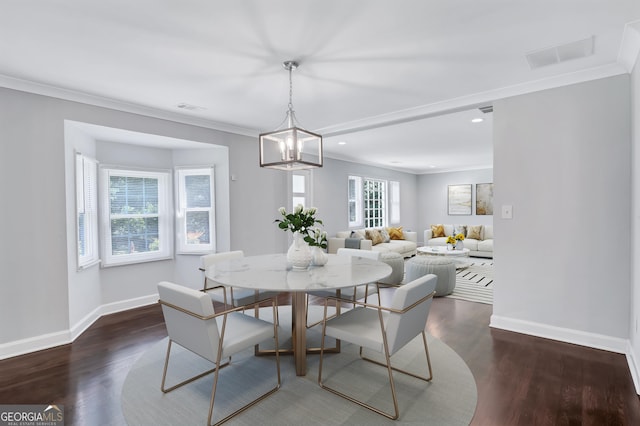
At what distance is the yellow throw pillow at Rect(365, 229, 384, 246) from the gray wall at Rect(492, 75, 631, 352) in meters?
4.01

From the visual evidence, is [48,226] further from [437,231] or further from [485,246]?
[437,231]

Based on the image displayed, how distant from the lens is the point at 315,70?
277 cm

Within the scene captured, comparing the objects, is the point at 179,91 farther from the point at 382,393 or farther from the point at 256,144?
the point at 382,393

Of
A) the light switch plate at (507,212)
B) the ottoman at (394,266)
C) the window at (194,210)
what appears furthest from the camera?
the ottoman at (394,266)

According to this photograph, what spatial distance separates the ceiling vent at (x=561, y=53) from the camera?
2.40m

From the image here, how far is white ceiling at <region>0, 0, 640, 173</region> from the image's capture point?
194 centimetres

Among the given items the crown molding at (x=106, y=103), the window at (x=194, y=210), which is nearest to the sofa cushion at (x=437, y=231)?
the crown molding at (x=106, y=103)

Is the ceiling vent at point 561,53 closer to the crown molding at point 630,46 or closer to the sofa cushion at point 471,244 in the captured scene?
the crown molding at point 630,46

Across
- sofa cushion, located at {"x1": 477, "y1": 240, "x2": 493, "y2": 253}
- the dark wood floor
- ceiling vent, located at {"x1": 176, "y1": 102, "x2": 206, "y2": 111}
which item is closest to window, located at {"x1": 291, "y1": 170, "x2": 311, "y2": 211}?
ceiling vent, located at {"x1": 176, "y1": 102, "x2": 206, "y2": 111}

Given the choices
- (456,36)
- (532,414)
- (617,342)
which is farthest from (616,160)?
(532,414)

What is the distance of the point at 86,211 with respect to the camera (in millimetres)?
3742

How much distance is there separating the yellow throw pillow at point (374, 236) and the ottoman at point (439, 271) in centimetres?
258

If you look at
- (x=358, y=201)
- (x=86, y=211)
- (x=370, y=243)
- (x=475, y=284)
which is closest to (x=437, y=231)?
(x=358, y=201)

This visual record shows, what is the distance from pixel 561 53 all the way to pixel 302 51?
6.60 feet
